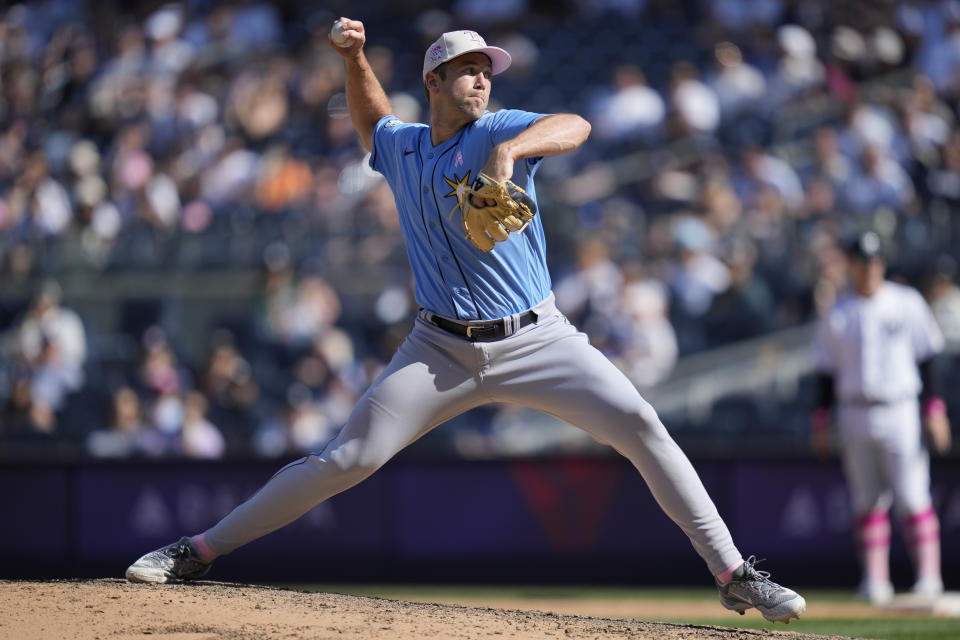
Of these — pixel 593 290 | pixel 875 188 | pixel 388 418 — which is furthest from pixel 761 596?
pixel 875 188

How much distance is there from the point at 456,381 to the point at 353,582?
213 inches

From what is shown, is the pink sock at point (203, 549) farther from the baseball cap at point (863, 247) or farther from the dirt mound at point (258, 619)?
the baseball cap at point (863, 247)

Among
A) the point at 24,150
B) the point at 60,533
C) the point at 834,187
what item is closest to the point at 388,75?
the point at 24,150

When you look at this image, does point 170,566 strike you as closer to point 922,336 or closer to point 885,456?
point 885,456

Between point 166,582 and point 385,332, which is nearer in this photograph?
point 166,582

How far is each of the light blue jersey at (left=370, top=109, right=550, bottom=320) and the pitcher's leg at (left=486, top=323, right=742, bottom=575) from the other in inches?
7.0

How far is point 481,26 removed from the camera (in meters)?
15.8

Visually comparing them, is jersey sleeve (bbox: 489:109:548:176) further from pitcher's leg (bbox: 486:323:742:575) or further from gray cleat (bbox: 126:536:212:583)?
gray cleat (bbox: 126:536:212:583)

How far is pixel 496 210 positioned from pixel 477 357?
71 cm

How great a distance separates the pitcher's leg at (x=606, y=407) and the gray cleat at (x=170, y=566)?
1340mm

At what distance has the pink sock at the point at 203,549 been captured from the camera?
Result: 5008mm

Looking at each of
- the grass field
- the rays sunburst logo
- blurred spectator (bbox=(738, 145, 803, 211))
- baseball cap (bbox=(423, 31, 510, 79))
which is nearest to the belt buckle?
the rays sunburst logo

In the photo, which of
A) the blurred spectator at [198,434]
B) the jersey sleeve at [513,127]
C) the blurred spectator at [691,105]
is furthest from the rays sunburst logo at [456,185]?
the blurred spectator at [691,105]

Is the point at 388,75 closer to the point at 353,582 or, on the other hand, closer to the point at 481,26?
the point at 481,26
